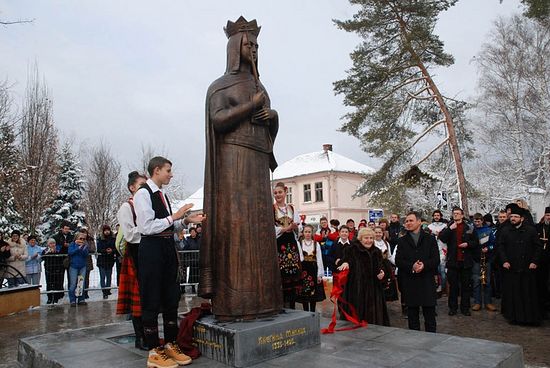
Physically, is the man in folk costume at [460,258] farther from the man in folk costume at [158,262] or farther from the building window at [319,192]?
the building window at [319,192]

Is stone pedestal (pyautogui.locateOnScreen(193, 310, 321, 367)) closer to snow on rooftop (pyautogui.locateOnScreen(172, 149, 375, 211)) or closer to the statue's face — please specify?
the statue's face

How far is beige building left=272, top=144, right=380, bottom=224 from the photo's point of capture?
136 feet

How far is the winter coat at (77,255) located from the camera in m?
11.1

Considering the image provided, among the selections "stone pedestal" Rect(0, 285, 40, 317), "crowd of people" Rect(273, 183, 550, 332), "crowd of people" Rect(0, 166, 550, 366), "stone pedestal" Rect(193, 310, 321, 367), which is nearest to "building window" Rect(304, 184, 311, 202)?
"crowd of people" Rect(0, 166, 550, 366)

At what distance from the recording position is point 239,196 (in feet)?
14.6

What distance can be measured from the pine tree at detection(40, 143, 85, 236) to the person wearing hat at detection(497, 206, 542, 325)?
27.1m

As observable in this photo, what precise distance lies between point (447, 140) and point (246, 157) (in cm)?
1464

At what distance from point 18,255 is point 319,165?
110 ft

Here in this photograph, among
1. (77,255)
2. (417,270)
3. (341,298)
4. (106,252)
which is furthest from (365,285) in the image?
→ (106,252)

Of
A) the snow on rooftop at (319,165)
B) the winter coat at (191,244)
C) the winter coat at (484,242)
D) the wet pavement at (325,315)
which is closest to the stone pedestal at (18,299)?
the wet pavement at (325,315)

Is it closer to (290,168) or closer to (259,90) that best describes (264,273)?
(259,90)

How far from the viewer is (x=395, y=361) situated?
390cm

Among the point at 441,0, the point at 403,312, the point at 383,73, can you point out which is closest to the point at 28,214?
the point at 383,73

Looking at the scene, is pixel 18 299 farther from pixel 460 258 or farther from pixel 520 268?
pixel 520 268
